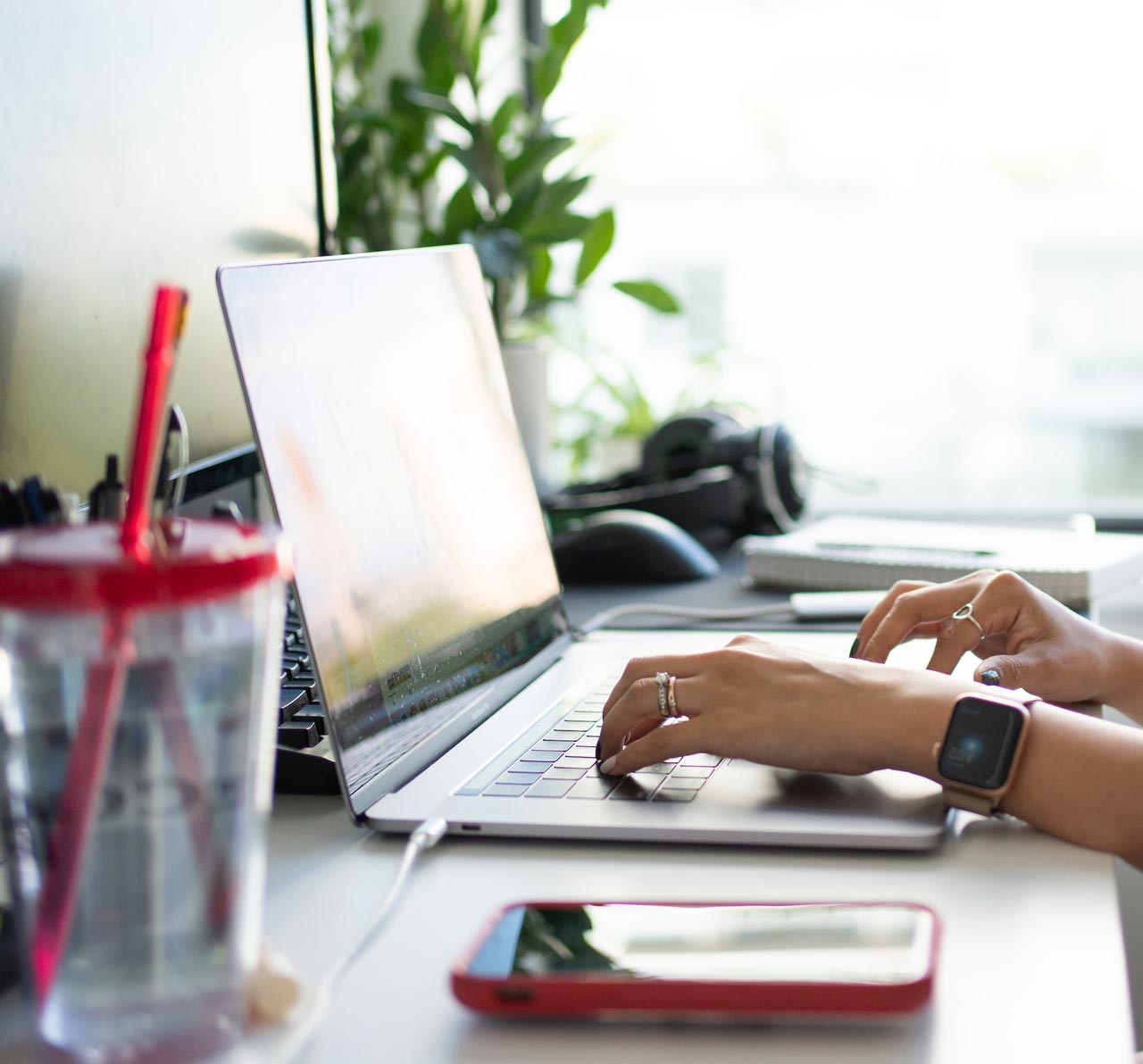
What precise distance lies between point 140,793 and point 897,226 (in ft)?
6.84

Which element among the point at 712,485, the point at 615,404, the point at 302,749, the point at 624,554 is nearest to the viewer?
the point at 302,749

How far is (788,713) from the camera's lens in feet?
2.29

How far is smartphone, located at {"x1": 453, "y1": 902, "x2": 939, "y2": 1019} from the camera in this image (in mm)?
459

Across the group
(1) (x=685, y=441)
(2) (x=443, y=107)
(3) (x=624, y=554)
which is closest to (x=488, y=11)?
(2) (x=443, y=107)

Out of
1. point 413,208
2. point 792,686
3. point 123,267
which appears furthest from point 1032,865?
point 413,208

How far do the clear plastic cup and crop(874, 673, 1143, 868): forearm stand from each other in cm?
38

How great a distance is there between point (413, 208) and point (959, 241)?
0.92 m

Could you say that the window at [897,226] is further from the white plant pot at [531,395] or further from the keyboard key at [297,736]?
the keyboard key at [297,736]

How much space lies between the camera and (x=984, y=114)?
2.20m

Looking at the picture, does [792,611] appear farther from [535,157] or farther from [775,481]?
[535,157]

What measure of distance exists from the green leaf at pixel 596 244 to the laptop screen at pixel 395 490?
0.78 m

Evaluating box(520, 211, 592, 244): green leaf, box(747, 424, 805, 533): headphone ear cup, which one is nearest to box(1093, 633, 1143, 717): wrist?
box(747, 424, 805, 533): headphone ear cup

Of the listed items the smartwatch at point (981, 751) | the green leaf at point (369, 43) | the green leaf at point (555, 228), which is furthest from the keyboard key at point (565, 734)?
the green leaf at point (369, 43)

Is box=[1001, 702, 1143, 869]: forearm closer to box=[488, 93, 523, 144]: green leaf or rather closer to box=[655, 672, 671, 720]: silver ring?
box=[655, 672, 671, 720]: silver ring
